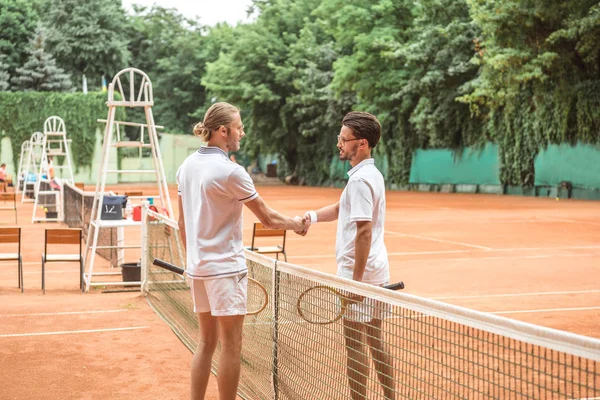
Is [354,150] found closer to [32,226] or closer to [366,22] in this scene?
[32,226]

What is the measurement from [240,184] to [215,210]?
20 centimetres

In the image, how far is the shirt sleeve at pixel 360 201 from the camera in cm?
433

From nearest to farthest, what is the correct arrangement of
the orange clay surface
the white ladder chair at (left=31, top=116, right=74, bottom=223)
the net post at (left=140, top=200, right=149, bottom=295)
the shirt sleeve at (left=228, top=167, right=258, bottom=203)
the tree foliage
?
the shirt sleeve at (left=228, top=167, right=258, bottom=203) → the orange clay surface → the net post at (left=140, top=200, right=149, bottom=295) → the white ladder chair at (left=31, top=116, right=74, bottom=223) → the tree foliage

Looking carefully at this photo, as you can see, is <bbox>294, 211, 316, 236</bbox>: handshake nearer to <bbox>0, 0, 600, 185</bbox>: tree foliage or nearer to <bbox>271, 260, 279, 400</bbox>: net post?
<bbox>271, 260, 279, 400</bbox>: net post

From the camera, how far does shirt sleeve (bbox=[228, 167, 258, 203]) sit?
13.4 ft

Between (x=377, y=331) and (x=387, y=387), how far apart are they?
12.0 inches

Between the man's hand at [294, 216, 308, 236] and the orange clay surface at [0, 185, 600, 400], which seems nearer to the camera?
the man's hand at [294, 216, 308, 236]

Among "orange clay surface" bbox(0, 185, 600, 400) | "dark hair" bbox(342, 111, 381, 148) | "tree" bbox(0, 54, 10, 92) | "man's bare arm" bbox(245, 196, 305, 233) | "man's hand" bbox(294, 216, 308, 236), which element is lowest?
"orange clay surface" bbox(0, 185, 600, 400)

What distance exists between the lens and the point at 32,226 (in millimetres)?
21031

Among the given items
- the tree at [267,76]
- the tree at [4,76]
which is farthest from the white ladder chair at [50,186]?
the tree at [4,76]

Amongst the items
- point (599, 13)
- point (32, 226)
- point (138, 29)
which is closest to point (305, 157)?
point (138, 29)

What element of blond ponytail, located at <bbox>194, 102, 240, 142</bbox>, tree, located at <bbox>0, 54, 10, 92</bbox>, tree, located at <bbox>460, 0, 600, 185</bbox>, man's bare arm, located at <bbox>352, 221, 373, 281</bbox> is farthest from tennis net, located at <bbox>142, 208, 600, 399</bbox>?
tree, located at <bbox>0, 54, 10, 92</bbox>

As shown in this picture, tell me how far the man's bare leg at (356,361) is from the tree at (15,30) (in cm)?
6204

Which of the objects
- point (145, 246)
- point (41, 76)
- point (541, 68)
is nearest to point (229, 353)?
point (145, 246)
